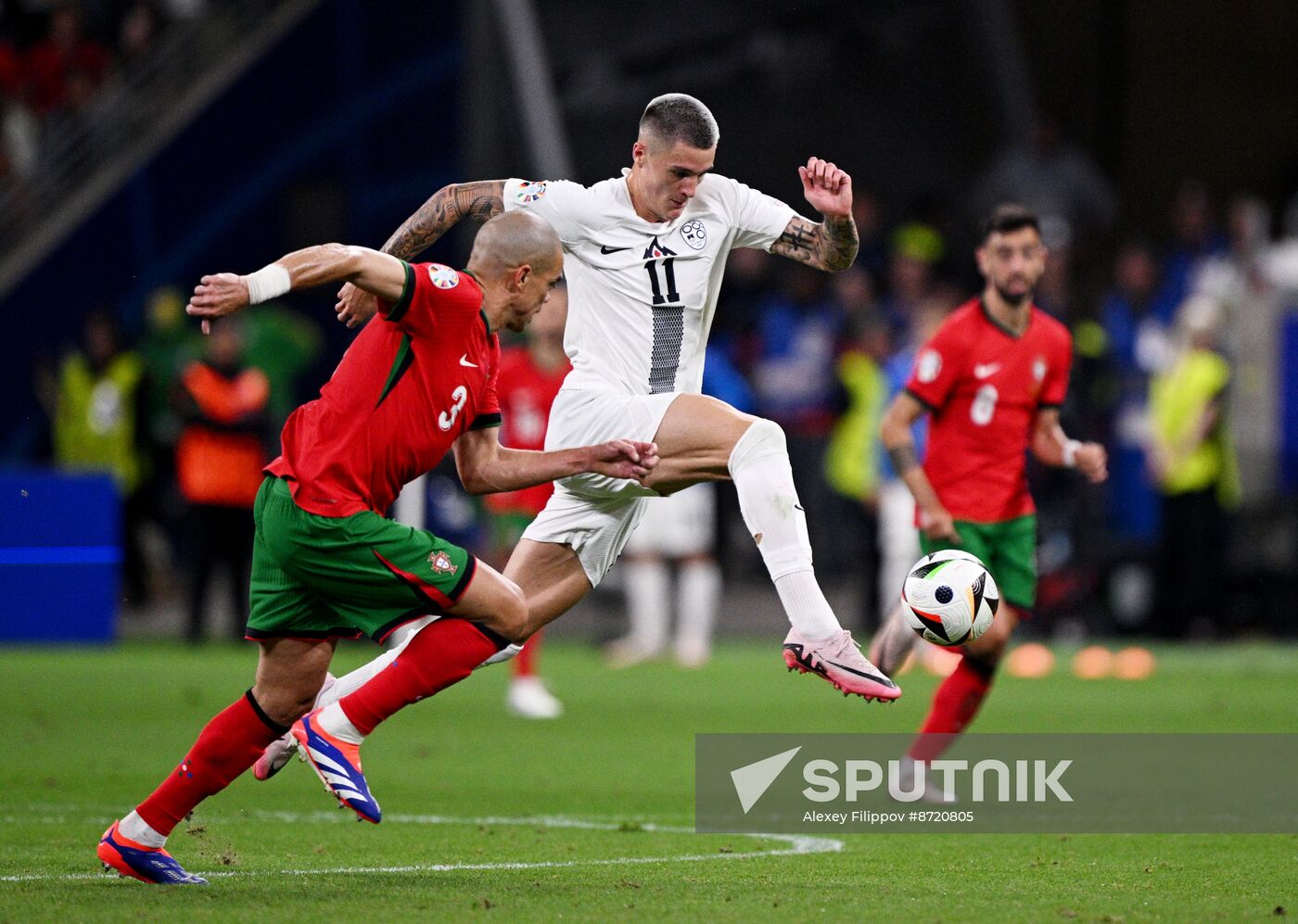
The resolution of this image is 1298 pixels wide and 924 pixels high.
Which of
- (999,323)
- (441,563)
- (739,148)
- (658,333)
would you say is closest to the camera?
(441,563)

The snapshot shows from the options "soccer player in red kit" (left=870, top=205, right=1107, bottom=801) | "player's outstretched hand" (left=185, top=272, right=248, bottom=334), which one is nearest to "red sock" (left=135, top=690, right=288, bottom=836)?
"player's outstretched hand" (left=185, top=272, right=248, bottom=334)

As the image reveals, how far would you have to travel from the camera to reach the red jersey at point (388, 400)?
6277mm

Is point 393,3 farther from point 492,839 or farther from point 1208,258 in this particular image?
point 492,839

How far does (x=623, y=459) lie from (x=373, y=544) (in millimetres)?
892

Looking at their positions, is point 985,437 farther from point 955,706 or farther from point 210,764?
point 210,764

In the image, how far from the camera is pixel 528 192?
7.69m

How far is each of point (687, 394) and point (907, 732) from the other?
4.34 metres

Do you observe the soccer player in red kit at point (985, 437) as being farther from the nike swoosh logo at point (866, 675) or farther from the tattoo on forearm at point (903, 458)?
the nike swoosh logo at point (866, 675)

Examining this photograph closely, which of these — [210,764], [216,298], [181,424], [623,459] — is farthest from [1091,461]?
[181,424]

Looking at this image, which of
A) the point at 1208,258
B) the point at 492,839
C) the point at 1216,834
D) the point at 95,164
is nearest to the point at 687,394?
the point at 492,839

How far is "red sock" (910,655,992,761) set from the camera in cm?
880

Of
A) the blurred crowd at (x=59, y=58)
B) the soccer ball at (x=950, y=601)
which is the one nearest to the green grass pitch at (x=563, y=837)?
the soccer ball at (x=950, y=601)

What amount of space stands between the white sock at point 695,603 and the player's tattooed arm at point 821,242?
8.53 metres

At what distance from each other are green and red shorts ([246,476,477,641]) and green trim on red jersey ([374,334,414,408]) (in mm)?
405
